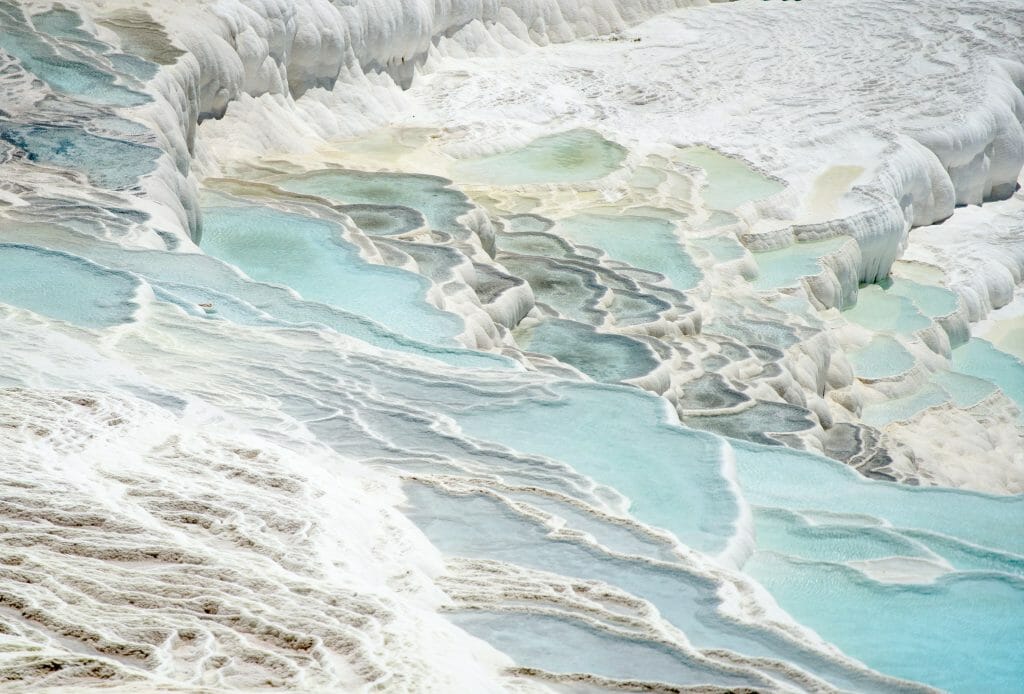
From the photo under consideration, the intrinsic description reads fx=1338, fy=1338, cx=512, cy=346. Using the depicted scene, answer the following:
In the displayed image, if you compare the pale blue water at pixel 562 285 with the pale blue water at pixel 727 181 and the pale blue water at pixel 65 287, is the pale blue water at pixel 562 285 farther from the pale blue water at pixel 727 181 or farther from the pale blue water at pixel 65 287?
the pale blue water at pixel 65 287

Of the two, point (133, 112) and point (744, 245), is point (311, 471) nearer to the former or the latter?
point (133, 112)

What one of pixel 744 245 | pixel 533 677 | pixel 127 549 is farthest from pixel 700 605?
pixel 744 245

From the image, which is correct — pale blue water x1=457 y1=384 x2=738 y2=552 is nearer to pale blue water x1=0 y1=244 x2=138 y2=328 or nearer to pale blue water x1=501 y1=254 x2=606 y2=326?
pale blue water x1=0 y1=244 x2=138 y2=328

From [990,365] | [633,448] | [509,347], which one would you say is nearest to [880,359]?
[990,365]

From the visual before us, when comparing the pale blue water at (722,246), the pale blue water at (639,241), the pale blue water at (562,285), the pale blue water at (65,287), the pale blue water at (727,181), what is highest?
the pale blue water at (65,287)

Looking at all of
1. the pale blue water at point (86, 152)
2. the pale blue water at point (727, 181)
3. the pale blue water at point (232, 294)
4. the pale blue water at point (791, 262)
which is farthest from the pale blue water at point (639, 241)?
the pale blue water at point (232, 294)
